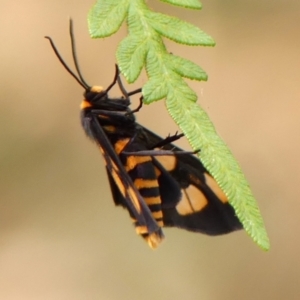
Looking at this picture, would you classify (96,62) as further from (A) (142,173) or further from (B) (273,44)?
(A) (142,173)

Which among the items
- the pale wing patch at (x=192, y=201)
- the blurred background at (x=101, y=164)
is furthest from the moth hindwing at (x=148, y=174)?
the blurred background at (x=101, y=164)

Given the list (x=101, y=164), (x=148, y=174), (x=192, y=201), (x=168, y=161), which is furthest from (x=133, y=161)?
(x=101, y=164)

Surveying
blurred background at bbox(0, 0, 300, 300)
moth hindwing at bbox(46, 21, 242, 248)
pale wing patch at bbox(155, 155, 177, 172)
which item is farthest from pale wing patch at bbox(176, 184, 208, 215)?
blurred background at bbox(0, 0, 300, 300)

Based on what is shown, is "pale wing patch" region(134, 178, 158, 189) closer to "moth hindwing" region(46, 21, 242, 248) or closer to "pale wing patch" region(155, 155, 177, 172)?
"moth hindwing" region(46, 21, 242, 248)

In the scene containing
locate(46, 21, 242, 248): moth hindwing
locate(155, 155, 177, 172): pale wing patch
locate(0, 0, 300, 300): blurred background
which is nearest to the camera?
locate(46, 21, 242, 248): moth hindwing

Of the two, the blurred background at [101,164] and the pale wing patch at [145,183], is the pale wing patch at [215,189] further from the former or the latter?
the blurred background at [101,164]

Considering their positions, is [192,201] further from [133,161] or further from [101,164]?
[101,164]
